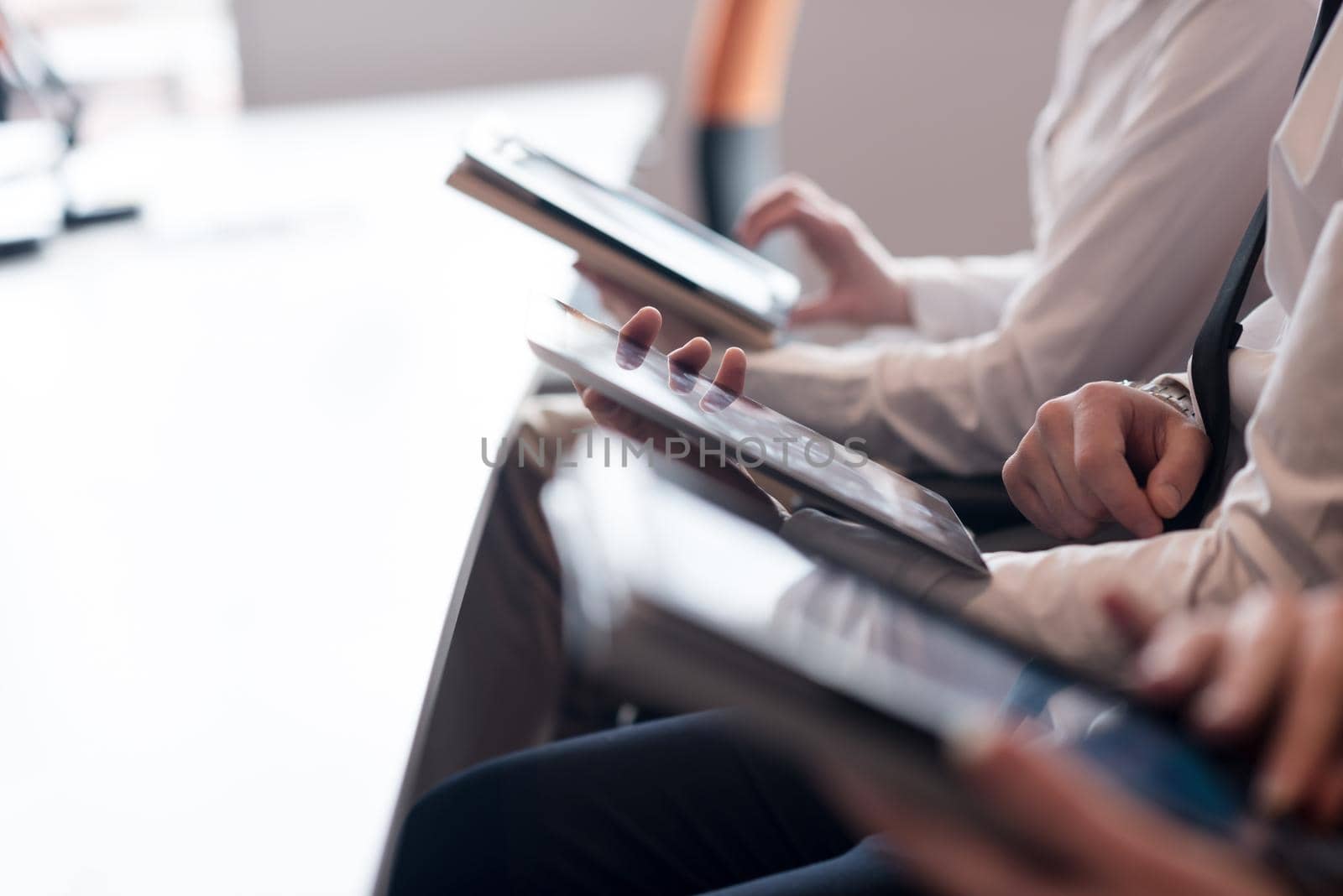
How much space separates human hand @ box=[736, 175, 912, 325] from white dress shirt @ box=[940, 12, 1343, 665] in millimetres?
665

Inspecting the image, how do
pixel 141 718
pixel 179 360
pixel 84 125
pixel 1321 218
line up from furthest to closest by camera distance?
pixel 84 125 → pixel 179 360 → pixel 1321 218 → pixel 141 718

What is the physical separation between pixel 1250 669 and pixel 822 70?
232cm

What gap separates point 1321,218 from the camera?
2.10ft

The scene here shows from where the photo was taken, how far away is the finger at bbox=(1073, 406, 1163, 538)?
64cm

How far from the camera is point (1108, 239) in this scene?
984 mm

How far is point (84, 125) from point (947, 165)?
1.58 meters

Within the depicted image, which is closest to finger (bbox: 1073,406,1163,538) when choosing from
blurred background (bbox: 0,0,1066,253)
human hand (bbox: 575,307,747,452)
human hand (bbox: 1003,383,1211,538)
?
human hand (bbox: 1003,383,1211,538)

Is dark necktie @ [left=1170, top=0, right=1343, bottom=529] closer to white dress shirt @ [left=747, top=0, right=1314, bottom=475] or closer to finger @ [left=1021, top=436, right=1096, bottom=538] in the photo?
finger @ [left=1021, top=436, right=1096, bottom=538]

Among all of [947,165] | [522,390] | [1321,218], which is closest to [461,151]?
[522,390]

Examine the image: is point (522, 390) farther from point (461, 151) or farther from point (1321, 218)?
point (1321, 218)

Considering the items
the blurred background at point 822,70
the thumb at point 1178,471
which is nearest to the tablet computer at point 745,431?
the thumb at point 1178,471

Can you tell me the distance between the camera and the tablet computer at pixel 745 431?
1.76 feet

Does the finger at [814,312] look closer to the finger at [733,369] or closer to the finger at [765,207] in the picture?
the finger at [765,207]

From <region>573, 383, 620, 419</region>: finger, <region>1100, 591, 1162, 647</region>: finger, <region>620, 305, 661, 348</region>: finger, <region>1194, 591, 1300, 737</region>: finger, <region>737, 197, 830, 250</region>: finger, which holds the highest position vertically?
<region>737, 197, 830, 250</region>: finger
